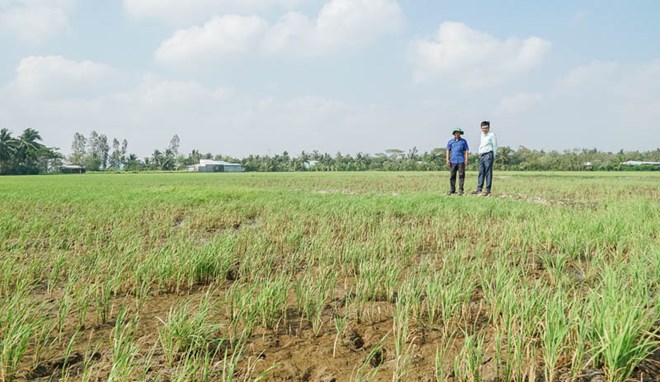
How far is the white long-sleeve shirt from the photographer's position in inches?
326

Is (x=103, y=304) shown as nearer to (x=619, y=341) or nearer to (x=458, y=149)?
(x=619, y=341)

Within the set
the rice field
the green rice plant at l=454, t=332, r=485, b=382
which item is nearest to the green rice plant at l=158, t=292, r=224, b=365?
the rice field

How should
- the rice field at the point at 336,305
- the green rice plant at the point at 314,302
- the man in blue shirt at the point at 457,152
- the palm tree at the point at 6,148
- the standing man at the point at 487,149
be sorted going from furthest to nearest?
the palm tree at the point at 6,148 < the man in blue shirt at the point at 457,152 < the standing man at the point at 487,149 < the green rice plant at the point at 314,302 < the rice field at the point at 336,305

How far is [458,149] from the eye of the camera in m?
8.76

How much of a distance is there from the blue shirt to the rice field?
12.5 feet

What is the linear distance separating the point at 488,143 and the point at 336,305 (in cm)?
714

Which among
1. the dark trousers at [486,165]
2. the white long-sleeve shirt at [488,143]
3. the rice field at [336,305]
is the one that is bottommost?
the rice field at [336,305]

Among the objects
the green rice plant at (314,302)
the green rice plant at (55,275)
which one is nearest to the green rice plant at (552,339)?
the green rice plant at (314,302)

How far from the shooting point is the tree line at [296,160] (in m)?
48.0

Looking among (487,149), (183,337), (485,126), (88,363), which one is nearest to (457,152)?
(487,149)

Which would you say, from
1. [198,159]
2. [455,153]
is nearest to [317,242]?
[455,153]

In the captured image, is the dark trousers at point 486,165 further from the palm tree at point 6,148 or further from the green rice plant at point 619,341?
the palm tree at point 6,148

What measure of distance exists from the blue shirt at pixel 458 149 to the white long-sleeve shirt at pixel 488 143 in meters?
0.35

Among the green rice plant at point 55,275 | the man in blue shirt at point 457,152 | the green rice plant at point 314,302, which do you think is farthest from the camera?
the man in blue shirt at point 457,152
